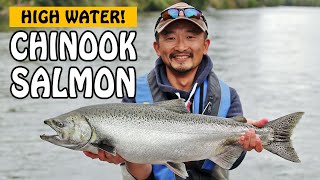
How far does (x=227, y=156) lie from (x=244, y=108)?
28.8 feet

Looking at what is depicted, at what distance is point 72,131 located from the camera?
11.0ft

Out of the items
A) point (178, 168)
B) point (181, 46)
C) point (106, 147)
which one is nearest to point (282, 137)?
point (178, 168)

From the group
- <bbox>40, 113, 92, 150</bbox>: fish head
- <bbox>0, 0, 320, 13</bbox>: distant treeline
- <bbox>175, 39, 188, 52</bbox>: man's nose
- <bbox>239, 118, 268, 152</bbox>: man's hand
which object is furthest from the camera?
<bbox>0, 0, 320, 13</bbox>: distant treeline

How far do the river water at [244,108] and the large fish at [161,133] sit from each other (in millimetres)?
4412

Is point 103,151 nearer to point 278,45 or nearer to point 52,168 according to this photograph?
point 52,168

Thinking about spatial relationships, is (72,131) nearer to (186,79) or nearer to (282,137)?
A: (186,79)

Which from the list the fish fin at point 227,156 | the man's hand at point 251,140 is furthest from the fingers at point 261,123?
the fish fin at point 227,156

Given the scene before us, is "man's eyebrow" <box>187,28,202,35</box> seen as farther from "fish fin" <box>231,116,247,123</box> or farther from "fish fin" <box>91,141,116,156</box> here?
"fish fin" <box>91,141,116,156</box>

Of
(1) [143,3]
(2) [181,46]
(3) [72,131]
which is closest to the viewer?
(3) [72,131]

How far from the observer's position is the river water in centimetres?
833

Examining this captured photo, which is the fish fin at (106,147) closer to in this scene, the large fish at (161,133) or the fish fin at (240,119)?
the large fish at (161,133)

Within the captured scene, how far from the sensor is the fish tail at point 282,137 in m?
3.62

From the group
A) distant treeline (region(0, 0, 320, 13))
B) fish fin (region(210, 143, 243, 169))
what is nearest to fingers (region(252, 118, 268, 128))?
fish fin (region(210, 143, 243, 169))

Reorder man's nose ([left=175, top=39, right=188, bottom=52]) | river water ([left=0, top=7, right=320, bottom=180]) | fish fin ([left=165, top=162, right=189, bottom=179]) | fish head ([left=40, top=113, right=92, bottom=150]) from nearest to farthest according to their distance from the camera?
1. fish head ([left=40, top=113, right=92, bottom=150])
2. fish fin ([left=165, top=162, right=189, bottom=179])
3. man's nose ([left=175, top=39, right=188, bottom=52])
4. river water ([left=0, top=7, right=320, bottom=180])
